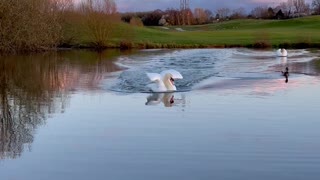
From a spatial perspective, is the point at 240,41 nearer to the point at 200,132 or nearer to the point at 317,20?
the point at 317,20

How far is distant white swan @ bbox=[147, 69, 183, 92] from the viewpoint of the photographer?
778 inches

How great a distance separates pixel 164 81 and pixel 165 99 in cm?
201

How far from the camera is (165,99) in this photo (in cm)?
1838

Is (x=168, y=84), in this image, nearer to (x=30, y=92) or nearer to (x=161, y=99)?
(x=161, y=99)

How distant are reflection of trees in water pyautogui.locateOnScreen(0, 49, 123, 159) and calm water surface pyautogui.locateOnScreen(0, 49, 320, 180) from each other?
0.12ft

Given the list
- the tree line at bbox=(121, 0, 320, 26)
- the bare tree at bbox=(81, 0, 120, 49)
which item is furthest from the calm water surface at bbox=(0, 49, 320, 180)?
the tree line at bbox=(121, 0, 320, 26)

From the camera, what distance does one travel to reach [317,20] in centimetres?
9431

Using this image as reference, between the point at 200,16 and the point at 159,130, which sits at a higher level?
the point at 200,16

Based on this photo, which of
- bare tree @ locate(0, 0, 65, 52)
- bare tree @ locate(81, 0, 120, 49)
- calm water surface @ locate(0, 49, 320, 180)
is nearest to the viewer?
calm water surface @ locate(0, 49, 320, 180)

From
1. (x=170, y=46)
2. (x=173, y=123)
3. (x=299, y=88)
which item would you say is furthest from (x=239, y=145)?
(x=170, y=46)

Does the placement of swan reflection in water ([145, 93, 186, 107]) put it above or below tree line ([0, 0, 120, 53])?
below

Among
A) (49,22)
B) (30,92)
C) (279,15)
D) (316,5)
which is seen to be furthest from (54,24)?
(316,5)

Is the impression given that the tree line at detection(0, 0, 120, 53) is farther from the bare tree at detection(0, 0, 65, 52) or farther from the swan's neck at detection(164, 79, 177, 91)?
the swan's neck at detection(164, 79, 177, 91)

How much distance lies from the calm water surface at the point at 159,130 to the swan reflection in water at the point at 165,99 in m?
0.06
